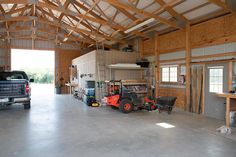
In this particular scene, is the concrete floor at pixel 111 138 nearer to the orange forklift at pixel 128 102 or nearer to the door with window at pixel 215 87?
the door with window at pixel 215 87

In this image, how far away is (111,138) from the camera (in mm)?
4535

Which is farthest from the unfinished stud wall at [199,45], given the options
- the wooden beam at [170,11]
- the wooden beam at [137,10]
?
the wooden beam at [137,10]

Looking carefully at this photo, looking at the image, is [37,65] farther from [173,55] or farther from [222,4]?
[222,4]

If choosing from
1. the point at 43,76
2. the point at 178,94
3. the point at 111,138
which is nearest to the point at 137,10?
the point at 178,94

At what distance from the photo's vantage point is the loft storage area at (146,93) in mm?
4189

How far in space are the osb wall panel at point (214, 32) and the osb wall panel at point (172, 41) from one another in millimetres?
641

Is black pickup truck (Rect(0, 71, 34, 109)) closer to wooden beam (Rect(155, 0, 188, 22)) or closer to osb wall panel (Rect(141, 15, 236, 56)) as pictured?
wooden beam (Rect(155, 0, 188, 22))

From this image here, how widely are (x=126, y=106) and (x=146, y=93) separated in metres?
3.27

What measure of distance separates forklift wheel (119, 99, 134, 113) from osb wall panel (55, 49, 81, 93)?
33.2 feet

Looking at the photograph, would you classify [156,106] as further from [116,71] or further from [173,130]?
[116,71]

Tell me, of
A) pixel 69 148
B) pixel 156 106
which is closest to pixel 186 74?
pixel 156 106

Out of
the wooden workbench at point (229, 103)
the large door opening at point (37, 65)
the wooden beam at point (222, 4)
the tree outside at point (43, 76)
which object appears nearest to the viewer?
the wooden workbench at point (229, 103)

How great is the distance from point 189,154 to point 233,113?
286cm

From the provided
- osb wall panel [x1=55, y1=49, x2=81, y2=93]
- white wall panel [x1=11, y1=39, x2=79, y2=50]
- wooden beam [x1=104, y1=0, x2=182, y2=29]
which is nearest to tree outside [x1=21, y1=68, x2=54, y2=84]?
osb wall panel [x1=55, y1=49, x2=81, y2=93]
